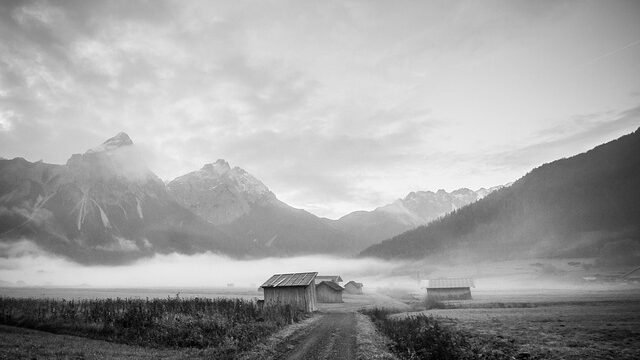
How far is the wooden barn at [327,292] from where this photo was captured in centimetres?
8231

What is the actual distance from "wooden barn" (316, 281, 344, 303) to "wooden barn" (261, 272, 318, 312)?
26569 millimetres

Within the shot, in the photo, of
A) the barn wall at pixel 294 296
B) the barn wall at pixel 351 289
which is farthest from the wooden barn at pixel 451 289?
the barn wall at pixel 294 296

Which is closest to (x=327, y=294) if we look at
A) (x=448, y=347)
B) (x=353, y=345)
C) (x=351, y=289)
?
(x=351, y=289)

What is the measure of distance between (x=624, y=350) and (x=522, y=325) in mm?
11981

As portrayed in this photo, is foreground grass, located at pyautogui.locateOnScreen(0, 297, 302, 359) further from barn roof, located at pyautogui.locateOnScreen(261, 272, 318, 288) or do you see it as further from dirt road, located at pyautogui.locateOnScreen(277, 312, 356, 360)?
barn roof, located at pyautogui.locateOnScreen(261, 272, 318, 288)

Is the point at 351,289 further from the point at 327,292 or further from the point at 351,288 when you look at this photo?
the point at 327,292

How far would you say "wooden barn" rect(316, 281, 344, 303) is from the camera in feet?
Answer: 270

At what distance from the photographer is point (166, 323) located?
24656 mm

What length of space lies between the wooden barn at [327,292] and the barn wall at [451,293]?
24898 mm

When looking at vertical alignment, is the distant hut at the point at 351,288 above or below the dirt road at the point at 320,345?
below

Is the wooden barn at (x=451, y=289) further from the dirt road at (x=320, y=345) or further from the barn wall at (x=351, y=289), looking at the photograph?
the dirt road at (x=320, y=345)

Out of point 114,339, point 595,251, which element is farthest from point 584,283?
point 114,339

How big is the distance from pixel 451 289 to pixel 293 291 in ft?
195

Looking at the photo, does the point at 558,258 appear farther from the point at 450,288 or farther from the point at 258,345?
the point at 258,345
